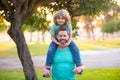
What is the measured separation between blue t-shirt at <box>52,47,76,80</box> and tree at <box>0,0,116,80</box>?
5.66 meters

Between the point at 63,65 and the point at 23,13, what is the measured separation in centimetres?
614

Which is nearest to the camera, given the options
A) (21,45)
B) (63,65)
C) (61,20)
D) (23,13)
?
(63,65)

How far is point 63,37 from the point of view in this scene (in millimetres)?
5230

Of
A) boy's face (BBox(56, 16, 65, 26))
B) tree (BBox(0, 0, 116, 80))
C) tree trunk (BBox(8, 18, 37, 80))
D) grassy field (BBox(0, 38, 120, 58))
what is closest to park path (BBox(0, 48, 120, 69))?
grassy field (BBox(0, 38, 120, 58))

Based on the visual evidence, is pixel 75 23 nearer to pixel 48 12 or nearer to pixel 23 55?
pixel 48 12

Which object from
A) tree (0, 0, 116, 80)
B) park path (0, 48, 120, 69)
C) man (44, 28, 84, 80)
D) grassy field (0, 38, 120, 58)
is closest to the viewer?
man (44, 28, 84, 80)

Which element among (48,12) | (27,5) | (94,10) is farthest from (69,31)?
(48,12)

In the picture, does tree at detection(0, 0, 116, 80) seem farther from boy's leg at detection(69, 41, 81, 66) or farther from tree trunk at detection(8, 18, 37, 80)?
boy's leg at detection(69, 41, 81, 66)

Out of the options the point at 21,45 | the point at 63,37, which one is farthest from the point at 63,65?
the point at 21,45

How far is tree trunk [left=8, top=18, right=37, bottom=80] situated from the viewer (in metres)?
11.1

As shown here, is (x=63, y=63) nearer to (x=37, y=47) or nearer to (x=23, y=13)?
(x=23, y=13)

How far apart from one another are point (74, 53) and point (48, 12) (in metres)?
8.08

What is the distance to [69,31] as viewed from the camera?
5336 millimetres

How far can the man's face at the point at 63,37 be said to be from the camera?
519cm
